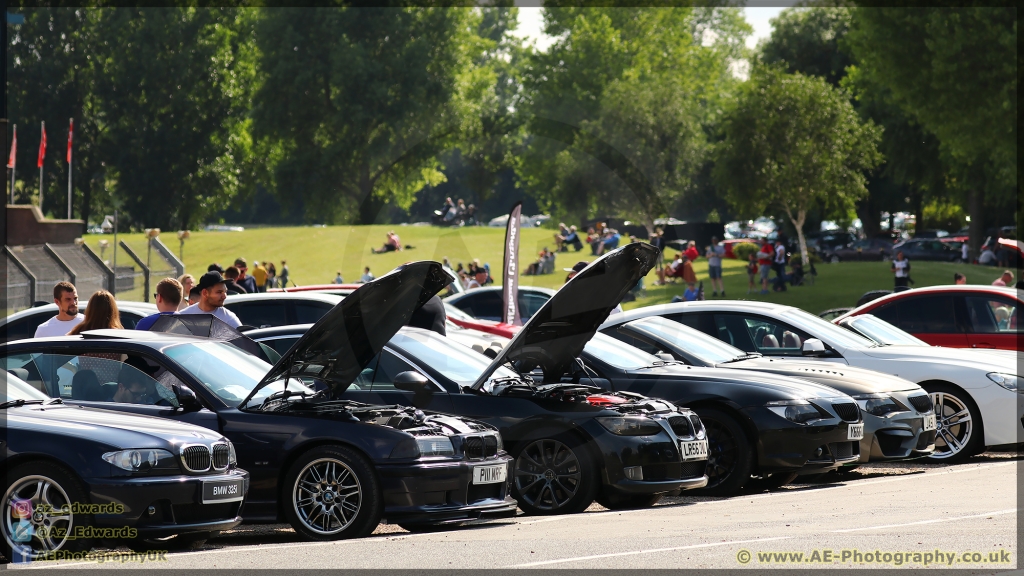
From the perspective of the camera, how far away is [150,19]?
67.5 metres

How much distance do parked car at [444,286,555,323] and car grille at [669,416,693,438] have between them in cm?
1327

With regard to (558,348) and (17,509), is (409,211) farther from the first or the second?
(17,509)

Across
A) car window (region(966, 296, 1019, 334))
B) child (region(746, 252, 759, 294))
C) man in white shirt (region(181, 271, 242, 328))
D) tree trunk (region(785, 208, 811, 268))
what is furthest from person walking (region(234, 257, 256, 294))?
tree trunk (region(785, 208, 811, 268))

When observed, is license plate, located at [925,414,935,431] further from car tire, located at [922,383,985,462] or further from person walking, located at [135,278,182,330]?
person walking, located at [135,278,182,330]

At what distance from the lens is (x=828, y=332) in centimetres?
1321

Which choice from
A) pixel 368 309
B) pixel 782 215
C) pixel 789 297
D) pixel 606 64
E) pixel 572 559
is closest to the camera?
pixel 572 559

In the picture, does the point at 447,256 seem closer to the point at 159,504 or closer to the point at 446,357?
the point at 446,357

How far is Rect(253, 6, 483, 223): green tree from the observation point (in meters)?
60.9

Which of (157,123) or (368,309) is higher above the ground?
(157,123)

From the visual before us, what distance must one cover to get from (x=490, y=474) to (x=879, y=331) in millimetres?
7385

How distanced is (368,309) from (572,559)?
116 inches

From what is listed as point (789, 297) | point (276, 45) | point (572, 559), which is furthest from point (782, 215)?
point (572, 559)

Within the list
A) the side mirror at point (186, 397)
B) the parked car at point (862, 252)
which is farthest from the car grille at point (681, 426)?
the parked car at point (862, 252)

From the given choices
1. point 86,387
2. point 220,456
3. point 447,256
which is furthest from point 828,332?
point 447,256
